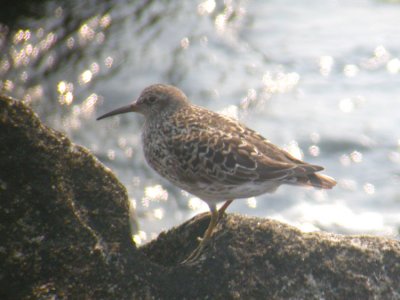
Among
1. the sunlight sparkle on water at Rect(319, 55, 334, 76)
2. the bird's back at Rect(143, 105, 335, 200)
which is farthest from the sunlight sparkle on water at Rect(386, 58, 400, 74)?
the bird's back at Rect(143, 105, 335, 200)

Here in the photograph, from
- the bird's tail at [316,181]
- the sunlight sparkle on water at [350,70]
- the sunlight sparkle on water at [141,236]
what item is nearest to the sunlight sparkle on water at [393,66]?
the sunlight sparkle on water at [350,70]

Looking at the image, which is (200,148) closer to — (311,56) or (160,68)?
(160,68)

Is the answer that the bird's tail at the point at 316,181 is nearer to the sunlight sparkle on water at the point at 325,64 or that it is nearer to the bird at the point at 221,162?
the bird at the point at 221,162

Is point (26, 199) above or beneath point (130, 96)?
above

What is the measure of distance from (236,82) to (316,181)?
6.98 m

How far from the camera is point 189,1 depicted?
16141mm

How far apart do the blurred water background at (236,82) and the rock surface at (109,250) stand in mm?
5229

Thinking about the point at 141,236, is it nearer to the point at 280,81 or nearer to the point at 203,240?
the point at 280,81

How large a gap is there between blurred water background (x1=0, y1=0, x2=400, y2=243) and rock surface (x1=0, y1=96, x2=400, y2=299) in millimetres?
5229

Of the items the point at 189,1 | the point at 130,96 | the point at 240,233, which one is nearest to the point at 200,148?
the point at 240,233

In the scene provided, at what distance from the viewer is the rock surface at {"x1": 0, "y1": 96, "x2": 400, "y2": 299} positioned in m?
6.00

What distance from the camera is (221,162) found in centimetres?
746

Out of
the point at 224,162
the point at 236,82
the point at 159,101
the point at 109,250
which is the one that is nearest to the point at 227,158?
the point at 224,162

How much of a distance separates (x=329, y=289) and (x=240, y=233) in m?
0.80
